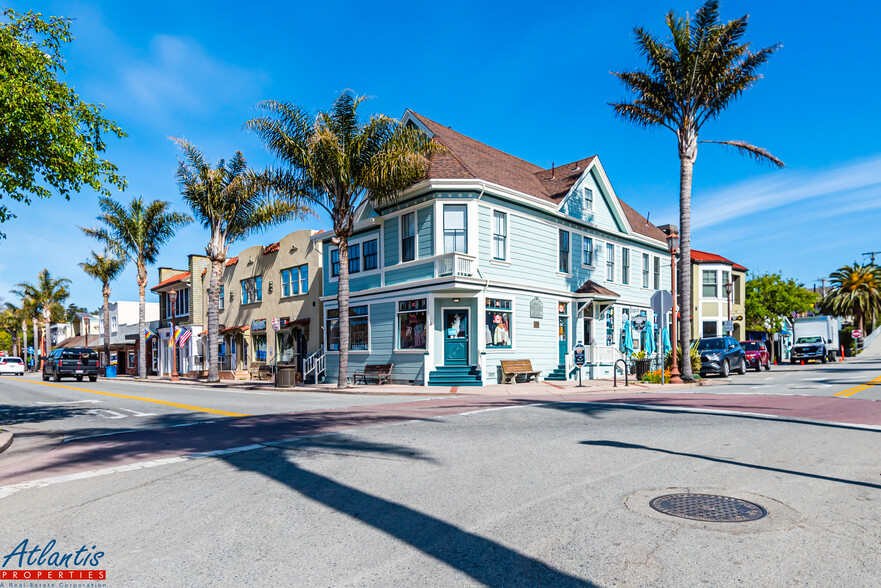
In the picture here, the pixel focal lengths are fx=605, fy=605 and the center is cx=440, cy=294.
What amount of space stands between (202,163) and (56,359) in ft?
50.5

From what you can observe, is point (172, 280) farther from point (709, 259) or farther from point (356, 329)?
point (709, 259)

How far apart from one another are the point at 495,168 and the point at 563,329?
7.69 metres

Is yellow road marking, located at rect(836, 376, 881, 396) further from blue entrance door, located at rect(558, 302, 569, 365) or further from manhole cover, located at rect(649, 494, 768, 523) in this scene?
manhole cover, located at rect(649, 494, 768, 523)

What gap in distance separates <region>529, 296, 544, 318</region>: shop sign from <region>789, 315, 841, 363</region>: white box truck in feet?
82.9

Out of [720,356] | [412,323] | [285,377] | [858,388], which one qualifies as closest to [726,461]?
[858,388]

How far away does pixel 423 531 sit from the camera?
4.85 metres

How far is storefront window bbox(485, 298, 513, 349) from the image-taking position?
75.7 feet

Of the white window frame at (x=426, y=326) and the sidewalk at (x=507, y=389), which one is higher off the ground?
the white window frame at (x=426, y=326)

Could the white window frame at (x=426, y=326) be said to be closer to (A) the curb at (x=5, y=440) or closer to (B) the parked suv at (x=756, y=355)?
(A) the curb at (x=5, y=440)

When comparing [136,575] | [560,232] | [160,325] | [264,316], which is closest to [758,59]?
[560,232]

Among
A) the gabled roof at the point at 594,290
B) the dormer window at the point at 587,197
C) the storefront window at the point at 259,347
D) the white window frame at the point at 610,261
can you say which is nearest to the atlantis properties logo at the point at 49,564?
the gabled roof at the point at 594,290

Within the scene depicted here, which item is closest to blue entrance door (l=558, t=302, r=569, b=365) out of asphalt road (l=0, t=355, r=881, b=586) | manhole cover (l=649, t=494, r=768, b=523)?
asphalt road (l=0, t=355, r=881, b=586)

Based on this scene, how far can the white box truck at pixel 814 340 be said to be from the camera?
132 ft

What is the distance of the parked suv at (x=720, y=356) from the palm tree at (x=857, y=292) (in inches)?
1800
